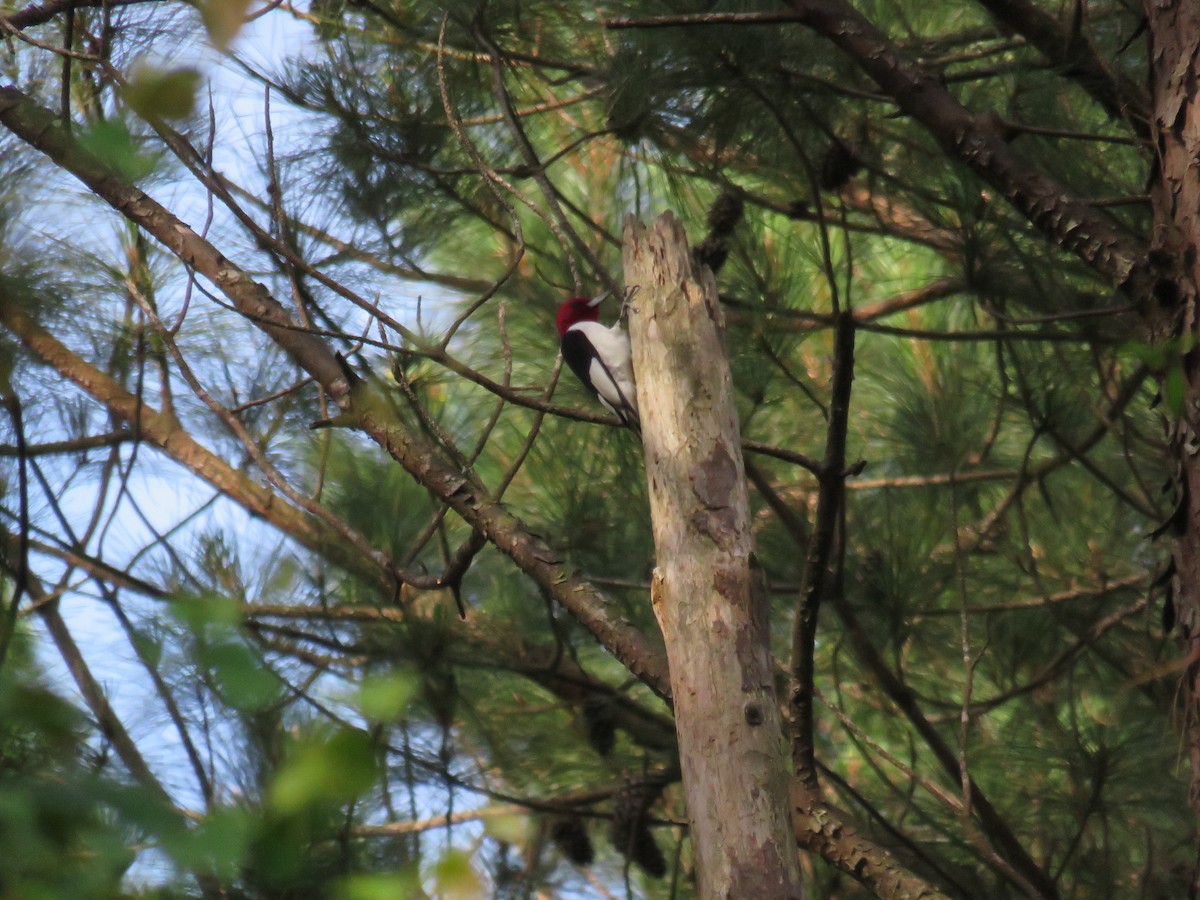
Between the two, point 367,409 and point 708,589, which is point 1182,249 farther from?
point 367,409

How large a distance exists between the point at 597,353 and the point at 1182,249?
1234mm

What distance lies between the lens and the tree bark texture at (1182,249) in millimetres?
1680

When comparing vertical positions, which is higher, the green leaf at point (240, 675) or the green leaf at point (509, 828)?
the green leaf at point (509, 828)

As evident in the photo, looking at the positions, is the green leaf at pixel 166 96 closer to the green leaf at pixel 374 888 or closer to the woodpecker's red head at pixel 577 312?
the green leaf at pixel 374 888

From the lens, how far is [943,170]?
2434 millimetres

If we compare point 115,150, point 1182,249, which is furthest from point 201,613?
point 1182,249

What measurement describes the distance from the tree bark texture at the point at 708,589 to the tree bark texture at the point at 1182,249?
26.9 inches

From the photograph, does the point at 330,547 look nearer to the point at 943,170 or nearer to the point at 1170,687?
the point at 943,170

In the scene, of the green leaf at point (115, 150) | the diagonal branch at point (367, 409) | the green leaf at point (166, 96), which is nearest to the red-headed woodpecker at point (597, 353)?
the diagonal branch at point (367, 409)

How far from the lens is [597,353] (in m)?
2.61

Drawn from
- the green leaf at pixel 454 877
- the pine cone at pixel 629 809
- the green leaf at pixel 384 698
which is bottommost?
the green leaf at pixel 454 877

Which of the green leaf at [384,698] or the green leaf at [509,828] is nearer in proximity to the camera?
the green leaf at [384,698]

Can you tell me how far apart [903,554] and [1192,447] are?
37.1 inches

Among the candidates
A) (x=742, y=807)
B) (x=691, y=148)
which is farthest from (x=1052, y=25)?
(x=742, y=807)
